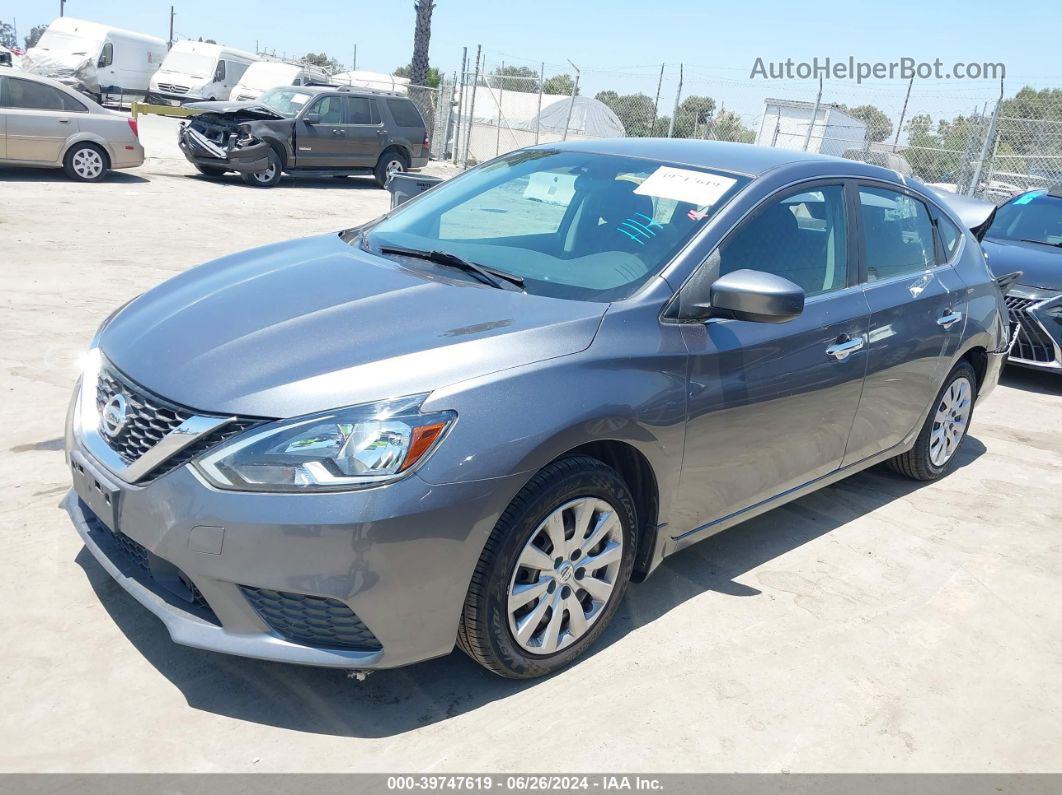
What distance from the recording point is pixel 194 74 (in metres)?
31.5

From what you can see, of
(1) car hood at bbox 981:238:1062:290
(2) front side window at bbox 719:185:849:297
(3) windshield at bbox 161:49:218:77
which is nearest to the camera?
(2) front side window at bbox 719:185:849:297

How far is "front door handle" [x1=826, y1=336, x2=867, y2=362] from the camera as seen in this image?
157 inches

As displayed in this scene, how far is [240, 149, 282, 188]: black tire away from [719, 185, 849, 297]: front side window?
13.5m

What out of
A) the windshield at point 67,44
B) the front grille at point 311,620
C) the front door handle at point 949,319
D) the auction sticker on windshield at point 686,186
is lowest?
the front grille at point 311,620

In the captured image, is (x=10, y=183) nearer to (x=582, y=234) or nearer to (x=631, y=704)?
(x=582, y=234)

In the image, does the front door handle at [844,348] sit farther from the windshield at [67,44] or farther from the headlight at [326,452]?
the windshield at [67,44]

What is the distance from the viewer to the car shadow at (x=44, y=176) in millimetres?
13508

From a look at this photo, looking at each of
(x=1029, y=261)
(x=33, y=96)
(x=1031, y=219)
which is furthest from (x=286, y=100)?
(x=1029, y=261)

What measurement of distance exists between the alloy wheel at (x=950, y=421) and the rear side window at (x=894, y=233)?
2.67 ft

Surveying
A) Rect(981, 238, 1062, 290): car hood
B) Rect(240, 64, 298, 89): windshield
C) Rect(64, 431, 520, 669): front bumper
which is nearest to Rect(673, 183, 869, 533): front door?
Rect(64, 431, 520, 669): front bumper

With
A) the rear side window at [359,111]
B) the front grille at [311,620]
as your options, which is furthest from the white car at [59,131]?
the front grille at [311,620]

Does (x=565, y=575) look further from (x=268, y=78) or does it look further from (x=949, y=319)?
(x=268, y=78)

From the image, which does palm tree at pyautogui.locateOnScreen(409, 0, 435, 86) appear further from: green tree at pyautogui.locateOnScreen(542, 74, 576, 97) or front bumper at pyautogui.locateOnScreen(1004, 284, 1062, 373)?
front bumper at pyautogui.locateOnScreen(1004, 284, 1062, 373)

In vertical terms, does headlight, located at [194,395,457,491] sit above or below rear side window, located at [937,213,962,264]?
below
